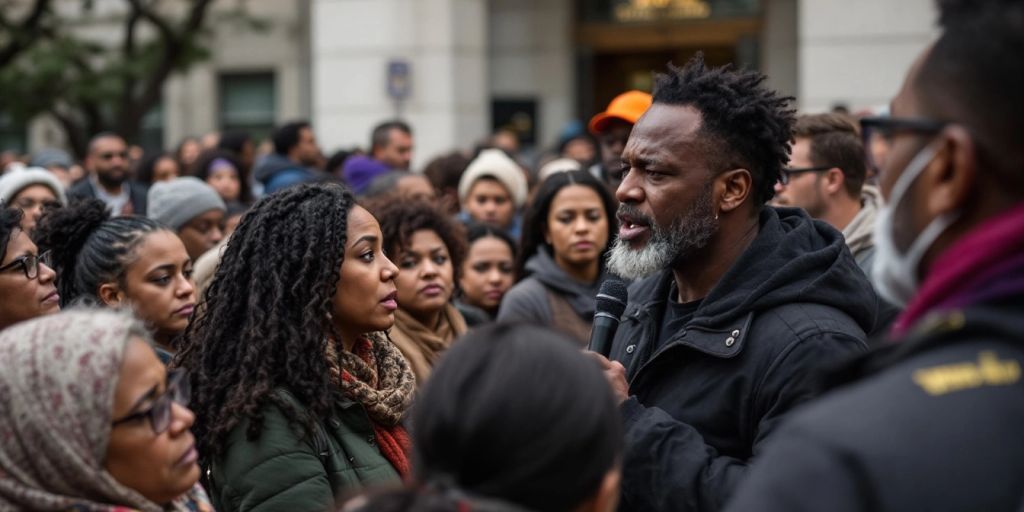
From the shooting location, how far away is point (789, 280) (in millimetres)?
3568

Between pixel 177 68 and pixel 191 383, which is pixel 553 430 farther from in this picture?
pixel 177 68

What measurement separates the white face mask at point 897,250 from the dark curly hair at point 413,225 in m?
3.92

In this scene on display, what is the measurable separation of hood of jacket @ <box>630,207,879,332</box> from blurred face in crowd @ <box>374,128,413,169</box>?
297 inches

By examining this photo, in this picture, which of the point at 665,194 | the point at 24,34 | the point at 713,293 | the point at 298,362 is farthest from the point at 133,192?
the point at 713,293

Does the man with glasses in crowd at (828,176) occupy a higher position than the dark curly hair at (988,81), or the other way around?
the dark curly hair at (988,81)

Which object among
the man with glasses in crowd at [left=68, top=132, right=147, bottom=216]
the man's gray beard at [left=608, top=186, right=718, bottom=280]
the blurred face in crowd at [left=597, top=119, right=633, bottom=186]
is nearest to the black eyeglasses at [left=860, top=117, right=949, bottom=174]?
the man's gray beard at [left=608, top=186, right=718, bottom=280]

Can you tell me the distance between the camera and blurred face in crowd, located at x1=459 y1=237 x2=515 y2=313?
7352 mm

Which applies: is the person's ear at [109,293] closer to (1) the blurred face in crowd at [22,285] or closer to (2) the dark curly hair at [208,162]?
(1) the blurred face in crowd at [22,285]

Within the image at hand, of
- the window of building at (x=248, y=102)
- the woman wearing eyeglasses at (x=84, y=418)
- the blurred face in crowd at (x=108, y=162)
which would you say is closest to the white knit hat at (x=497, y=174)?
the blurred face in crowd at (x=108, y=162)

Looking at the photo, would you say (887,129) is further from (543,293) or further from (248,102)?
(248,102)

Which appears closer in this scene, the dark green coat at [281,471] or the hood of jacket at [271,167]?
the dark green coat at [281,471]

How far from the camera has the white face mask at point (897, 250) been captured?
2098 mm

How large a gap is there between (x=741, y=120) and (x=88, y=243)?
282cm

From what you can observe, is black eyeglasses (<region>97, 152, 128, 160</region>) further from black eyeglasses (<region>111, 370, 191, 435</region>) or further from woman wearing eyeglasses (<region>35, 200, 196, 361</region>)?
black eyeglasses (<region>111, 370, 191, 435</region>)
